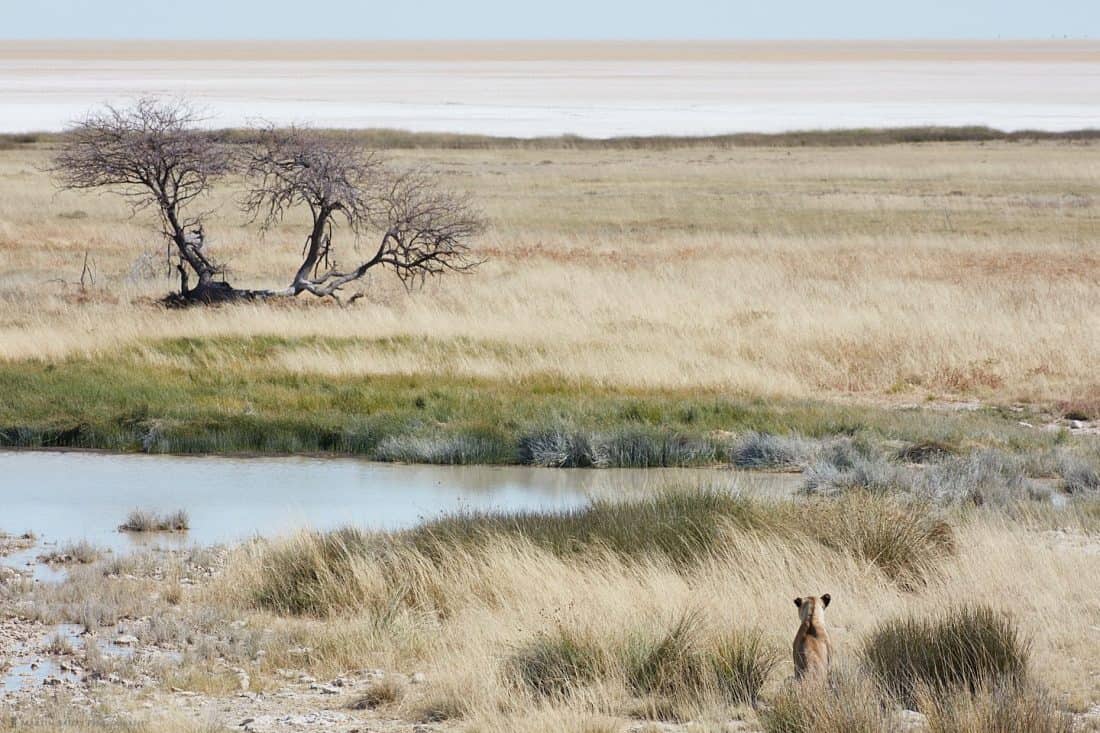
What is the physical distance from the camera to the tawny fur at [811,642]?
6.64m

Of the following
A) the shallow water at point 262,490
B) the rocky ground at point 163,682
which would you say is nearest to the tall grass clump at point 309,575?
the rocky ground at point 163,682

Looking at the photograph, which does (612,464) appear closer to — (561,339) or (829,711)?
(561,339)

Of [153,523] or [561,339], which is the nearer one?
[153,523]

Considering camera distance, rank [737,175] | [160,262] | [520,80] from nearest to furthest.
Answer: [160,262]
[737,175]
[520,80]

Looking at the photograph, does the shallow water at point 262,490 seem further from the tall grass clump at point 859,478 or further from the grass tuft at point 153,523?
the tall grass clump at point 859,478

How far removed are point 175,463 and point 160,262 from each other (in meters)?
14.2

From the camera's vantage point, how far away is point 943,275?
2630 cm

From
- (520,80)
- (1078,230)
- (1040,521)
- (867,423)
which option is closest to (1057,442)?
(867,423)

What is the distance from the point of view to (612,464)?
14.7 meters

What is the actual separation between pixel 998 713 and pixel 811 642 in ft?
3.17

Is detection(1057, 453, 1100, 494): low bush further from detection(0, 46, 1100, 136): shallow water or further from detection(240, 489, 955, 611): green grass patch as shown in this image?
detection(0, 46, 1100, 136): shallow water

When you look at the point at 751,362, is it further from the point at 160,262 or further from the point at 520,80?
the point at 520,80

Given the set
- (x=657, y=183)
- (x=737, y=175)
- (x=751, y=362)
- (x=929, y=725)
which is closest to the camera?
(x=929, y=725)

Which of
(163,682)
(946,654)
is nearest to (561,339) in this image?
(163,682)
